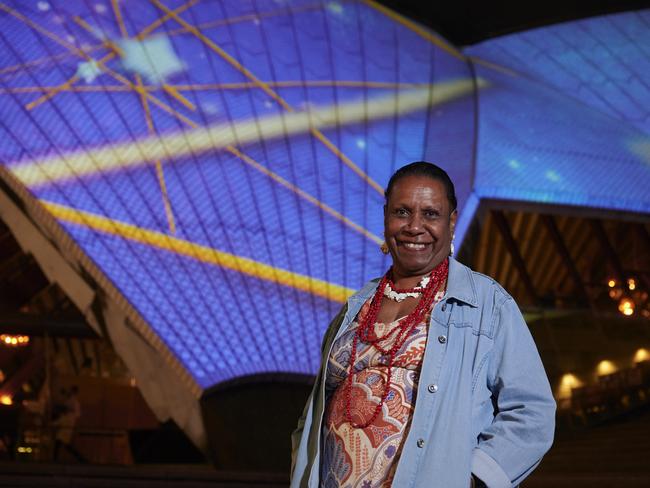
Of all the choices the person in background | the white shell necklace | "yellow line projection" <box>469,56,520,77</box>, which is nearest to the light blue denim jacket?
the white shell necklace

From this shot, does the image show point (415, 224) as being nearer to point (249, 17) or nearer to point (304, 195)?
point (304, 195)

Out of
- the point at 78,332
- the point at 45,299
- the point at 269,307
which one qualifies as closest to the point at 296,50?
the point at 269,307

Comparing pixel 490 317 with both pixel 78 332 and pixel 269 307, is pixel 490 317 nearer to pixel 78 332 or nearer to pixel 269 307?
pixel 269 307

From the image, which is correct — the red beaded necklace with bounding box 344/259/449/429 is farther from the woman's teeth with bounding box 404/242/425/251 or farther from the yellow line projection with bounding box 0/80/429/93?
the yellow line projection with bounding box 0/80/429/93

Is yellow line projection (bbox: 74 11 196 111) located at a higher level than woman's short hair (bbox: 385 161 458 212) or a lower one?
higher

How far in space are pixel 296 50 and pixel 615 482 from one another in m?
7.57

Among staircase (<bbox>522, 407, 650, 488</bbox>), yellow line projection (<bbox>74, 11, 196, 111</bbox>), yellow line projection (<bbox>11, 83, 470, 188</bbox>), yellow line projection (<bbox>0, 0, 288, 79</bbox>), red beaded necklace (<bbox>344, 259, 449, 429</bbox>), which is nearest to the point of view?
red beaded necklace (<bbox>344, 259, 449, 429</bbox>)

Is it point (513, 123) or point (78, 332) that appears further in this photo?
point (78, 332)

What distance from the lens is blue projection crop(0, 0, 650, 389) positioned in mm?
8102

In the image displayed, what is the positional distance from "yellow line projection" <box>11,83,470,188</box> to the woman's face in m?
6.88

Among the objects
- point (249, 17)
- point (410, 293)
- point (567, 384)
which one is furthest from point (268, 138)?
point (410, 293)

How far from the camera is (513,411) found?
177cm

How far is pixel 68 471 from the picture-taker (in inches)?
202

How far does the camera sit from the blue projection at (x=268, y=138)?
26.6 ft
